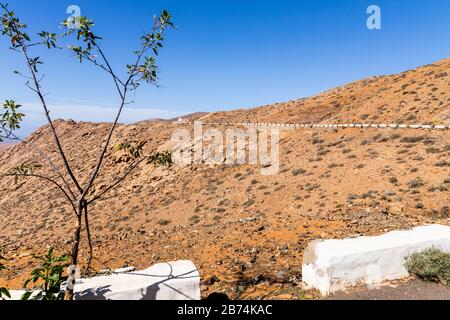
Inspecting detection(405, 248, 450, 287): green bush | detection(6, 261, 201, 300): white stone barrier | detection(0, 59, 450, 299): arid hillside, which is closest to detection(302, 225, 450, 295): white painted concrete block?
detection(405, 248, 450, 287): green bush

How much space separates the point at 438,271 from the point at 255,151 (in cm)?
2418

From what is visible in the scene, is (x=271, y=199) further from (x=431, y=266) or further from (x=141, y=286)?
(x=141, y=286)

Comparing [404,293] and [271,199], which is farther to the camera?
[271,199]

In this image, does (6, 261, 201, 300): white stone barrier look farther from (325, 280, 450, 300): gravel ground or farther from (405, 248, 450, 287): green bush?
(405, 248, 450, 287): green bush

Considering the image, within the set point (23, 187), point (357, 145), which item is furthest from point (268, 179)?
point (23, 187)

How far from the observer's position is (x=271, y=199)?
19078 millimetres

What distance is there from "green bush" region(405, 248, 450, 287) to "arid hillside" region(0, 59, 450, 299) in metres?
2.32

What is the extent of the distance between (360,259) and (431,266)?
136 centimetres

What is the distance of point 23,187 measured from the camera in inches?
1633

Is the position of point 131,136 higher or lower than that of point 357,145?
higher

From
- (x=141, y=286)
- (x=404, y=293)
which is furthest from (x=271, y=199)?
(x=141, y=286)

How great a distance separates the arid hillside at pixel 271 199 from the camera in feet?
31.2
